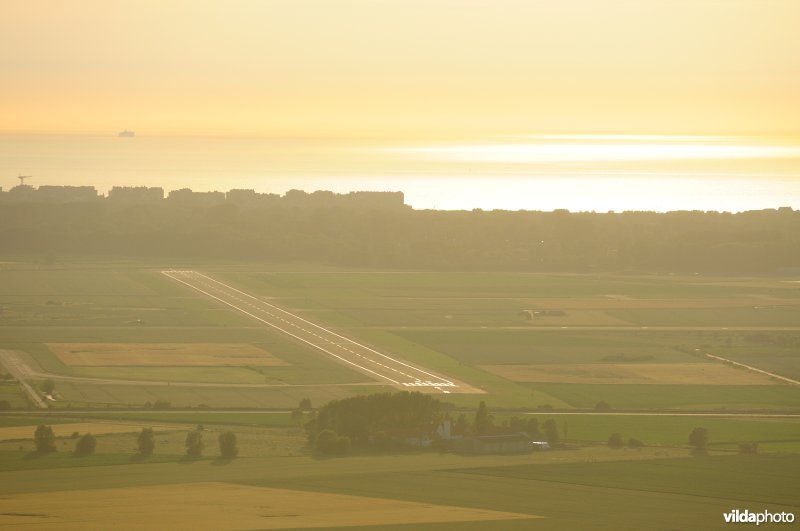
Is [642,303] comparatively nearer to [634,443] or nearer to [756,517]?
[634,443]

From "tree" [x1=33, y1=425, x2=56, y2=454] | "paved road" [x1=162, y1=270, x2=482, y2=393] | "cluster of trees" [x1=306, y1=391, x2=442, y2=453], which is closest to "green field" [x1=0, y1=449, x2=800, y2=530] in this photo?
"tree" [x1=33, y1=425, x2=56, y2=454]

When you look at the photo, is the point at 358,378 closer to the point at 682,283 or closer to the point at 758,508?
the point at 758,508

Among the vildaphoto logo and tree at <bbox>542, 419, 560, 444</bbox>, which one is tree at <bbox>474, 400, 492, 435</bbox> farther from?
the vildaphoto logo

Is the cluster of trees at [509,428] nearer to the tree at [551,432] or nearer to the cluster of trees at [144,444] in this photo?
the tree at [551,432]

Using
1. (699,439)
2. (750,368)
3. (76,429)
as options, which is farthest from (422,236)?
(699,439)

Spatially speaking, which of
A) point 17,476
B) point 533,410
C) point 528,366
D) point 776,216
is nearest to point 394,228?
point 776,216
